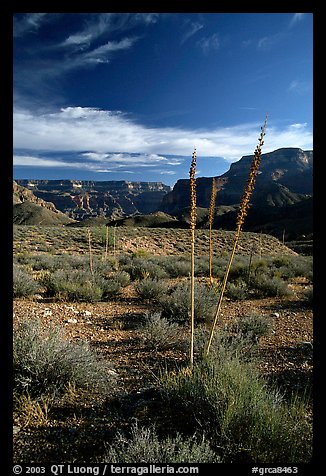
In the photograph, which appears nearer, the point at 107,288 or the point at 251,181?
the point at 251,181

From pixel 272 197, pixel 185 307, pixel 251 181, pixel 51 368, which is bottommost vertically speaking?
pixel 185 307

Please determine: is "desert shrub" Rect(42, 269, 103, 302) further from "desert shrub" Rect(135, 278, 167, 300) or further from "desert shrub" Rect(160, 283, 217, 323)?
"desert shrub" Rect(160, 283, 217, 323)

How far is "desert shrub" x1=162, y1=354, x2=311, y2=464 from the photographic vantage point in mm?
2023

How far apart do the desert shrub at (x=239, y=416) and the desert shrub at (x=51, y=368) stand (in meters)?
0.87

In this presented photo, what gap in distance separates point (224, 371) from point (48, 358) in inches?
67.9

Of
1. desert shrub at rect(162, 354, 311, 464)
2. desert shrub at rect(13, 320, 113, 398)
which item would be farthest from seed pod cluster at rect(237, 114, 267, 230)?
desert shrub at rect(13, 320, 113, 398)

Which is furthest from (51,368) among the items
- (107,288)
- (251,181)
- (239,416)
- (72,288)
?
(107,288)

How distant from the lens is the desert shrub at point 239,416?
2.02m

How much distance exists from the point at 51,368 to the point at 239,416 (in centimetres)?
183

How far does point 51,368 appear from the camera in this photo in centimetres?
295

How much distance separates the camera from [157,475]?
1545mm

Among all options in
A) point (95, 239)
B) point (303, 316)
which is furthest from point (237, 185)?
point (303, 316)

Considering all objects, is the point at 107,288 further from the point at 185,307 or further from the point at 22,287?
the point at 185,307

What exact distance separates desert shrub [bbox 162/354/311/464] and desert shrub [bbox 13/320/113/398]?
87cm
